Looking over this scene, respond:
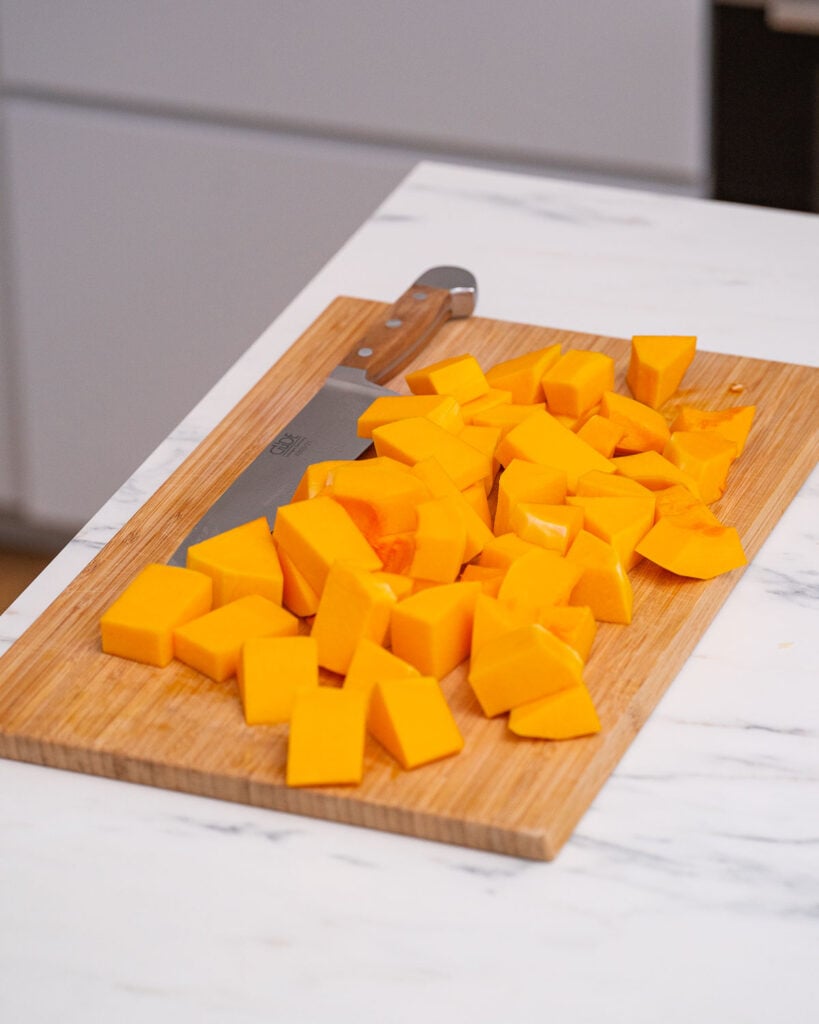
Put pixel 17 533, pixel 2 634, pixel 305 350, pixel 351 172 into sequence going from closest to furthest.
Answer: pixel 2 634 → pixel 305 350 → pixel 351 172 → pixel 17 533

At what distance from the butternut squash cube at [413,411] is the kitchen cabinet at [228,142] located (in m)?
1.21

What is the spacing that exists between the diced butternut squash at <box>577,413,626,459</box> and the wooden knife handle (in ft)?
0.66

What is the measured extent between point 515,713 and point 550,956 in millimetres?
167

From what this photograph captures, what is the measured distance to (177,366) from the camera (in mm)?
2656

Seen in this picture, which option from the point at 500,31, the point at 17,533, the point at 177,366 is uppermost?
the point at 500,31

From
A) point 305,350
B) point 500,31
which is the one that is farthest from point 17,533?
point 305,350

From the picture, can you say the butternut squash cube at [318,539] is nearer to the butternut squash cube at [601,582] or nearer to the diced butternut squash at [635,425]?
the butternut squash cube at [601,582]

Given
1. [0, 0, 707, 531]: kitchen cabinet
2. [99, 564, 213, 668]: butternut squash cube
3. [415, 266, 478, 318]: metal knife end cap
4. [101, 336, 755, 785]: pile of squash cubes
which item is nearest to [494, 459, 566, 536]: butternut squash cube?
[101, 336, 755, 785]: pile of squash cubes

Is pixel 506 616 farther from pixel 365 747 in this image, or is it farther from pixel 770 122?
pixel 770 122

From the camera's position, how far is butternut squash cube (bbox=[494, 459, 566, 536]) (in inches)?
44.2

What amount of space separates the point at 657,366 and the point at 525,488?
231 millimetres

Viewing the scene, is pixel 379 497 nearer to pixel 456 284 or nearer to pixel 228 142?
pixel 456 284

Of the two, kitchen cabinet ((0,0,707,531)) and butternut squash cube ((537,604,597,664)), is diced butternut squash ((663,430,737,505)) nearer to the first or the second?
butternut squash cube ((537,604,597,664))

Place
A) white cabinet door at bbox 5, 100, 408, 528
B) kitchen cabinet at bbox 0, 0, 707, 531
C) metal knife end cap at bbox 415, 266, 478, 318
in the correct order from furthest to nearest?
1. white cabinet door at bbox 5, 100, 408, 528
2. kitchen cabinet at bbox 0, 0, 707, 531
3. metal knife end cap at bbox 415, 266, 478, 318
